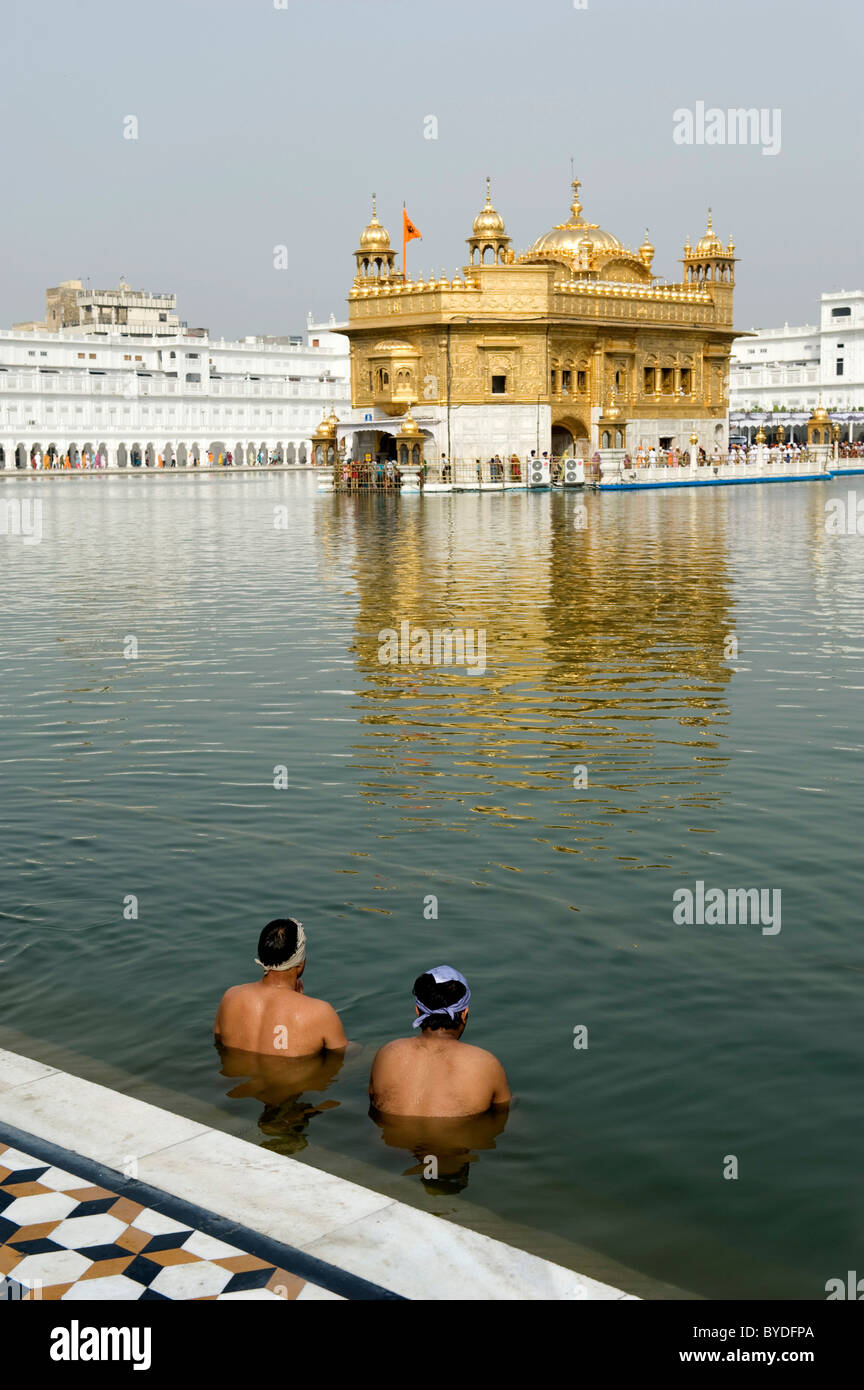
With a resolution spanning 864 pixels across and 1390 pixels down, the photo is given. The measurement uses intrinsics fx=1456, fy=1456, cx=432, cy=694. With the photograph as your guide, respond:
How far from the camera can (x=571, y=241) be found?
65562 millimetres

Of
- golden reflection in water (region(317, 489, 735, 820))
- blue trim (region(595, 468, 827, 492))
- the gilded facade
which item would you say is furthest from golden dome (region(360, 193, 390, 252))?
golden reflection in water (region(317, 489, 735, 820))

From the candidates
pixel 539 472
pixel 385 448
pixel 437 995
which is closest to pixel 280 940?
pixel 437 995

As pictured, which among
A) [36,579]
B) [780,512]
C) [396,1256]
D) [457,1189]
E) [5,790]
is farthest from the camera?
[780,512]

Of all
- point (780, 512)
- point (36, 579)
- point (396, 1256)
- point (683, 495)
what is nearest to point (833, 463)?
point (683, 495)

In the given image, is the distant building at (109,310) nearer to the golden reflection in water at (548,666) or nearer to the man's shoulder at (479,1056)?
the golden reflection in water at (548,666)

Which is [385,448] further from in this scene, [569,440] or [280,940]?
[280,940]

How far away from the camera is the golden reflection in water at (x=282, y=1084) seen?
18.4 feet

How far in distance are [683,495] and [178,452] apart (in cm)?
5710

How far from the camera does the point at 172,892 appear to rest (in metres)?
8.21

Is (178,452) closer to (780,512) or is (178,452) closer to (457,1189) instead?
(780,512)

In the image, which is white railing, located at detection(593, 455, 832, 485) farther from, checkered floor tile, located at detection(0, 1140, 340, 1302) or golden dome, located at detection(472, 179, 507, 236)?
checkered floor tile, located at detection(0, 1140, 340, 1302)

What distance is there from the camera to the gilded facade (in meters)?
58.8

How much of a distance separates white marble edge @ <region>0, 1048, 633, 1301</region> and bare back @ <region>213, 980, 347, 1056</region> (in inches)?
31.4

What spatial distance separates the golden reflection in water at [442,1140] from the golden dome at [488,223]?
57.4 metres
